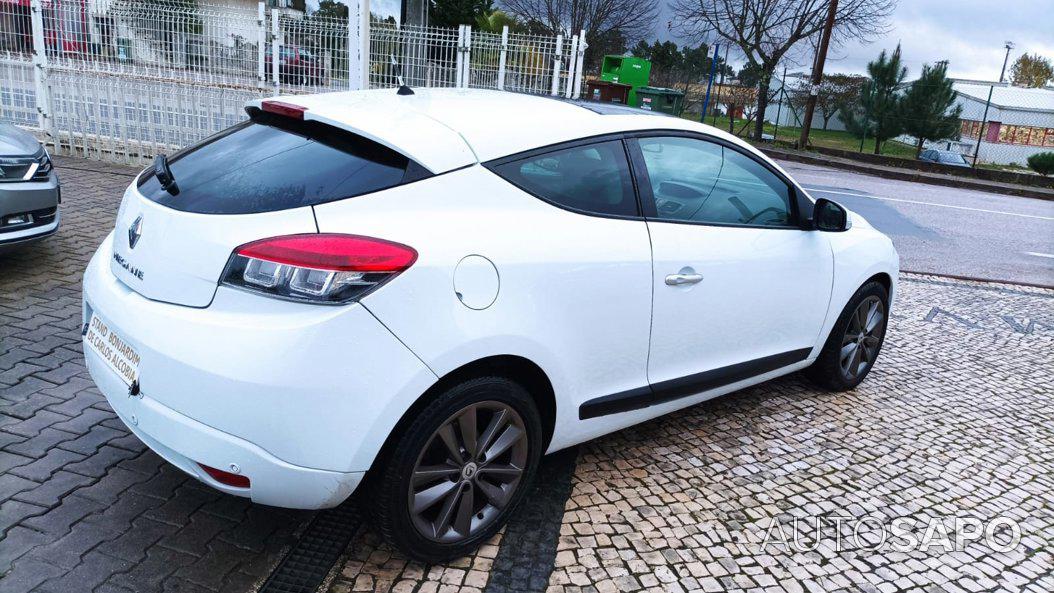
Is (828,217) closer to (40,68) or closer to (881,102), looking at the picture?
(40,68)

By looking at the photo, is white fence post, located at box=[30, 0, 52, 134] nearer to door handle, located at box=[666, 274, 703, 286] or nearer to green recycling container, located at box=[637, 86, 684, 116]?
door handle, located at box=[666, 274, 703, 286]

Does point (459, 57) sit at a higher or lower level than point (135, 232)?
higher

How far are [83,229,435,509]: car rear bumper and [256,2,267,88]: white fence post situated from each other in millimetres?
Result: 9656

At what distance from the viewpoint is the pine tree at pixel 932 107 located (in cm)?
2408

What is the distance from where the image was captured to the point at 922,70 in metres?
24.4

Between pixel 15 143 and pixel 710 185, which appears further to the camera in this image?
pixel 15 143

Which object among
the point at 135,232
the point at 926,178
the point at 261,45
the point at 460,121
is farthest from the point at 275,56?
the point at 926,178

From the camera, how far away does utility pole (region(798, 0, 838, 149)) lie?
84.5 feet

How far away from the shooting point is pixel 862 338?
15.3 ft

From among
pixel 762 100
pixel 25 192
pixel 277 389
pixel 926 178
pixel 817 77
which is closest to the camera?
pixel 277 389

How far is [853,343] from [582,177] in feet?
8.14

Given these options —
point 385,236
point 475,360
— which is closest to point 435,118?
point 385,236

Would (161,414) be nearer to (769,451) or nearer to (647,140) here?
(647,140)

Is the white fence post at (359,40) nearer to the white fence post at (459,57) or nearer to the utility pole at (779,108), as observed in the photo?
the white fence post at (459,57)
